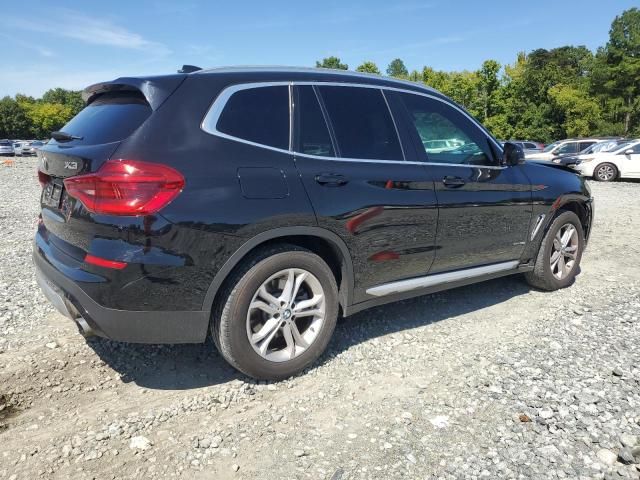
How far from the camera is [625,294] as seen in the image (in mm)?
5094

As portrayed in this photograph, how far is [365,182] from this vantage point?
11.3ft

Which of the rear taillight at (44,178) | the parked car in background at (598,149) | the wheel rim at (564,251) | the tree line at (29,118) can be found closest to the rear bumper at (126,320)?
the rear taillight at (44,178)

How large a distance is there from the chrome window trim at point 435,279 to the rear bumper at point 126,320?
1257 mm

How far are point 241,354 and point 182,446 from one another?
0.60m

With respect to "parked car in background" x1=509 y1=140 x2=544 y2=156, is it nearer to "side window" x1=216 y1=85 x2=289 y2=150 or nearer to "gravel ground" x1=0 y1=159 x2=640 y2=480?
"gravel ground" x1=0 y1=159 x2=640 y2=480

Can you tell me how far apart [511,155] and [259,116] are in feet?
7.78

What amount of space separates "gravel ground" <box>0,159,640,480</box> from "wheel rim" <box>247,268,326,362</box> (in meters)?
0.24

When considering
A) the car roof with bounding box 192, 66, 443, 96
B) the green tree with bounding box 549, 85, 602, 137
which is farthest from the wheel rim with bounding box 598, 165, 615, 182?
the green tree with bounding box 549, 85, 602, 137

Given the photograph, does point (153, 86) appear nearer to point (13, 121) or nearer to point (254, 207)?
point (254, 207)

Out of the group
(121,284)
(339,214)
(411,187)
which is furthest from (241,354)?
(411,187)

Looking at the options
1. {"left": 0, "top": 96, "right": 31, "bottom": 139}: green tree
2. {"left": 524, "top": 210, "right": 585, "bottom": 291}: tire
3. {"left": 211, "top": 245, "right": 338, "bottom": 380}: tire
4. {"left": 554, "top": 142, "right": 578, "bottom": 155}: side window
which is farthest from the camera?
{"left": 0, "top": 96, "right": 31, "bottom": 139}: green tree

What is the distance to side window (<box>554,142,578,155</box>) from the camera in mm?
22178

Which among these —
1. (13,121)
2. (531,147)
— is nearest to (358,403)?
(531,147)

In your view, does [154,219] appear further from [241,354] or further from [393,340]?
[393,340]
